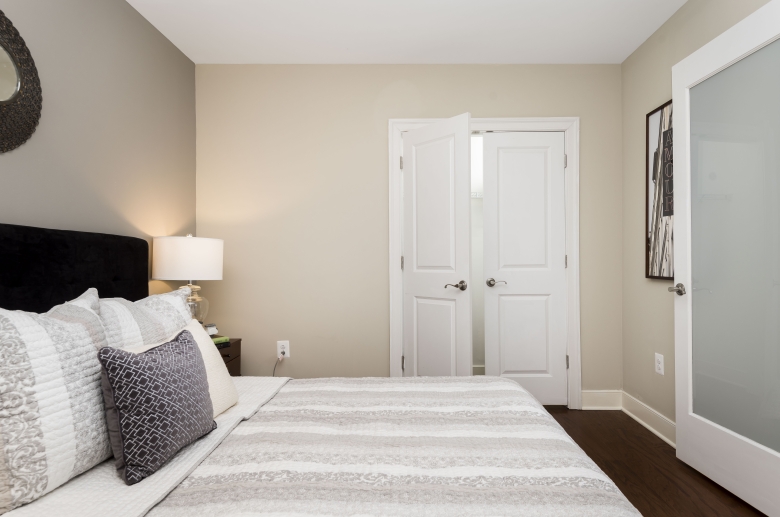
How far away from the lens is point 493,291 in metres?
3.31

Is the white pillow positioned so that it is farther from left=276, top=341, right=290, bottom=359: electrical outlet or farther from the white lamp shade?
left=276, top=341, right=290, bottom=359: electrical outlet

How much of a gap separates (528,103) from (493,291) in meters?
1.45

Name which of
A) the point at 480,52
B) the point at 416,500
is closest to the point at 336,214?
the point at 480,52

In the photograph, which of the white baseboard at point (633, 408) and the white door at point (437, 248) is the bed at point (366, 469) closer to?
the white door at point (437, 248)

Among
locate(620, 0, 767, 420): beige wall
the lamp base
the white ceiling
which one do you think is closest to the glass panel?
locate(620, 0, 767, 420): beige wall

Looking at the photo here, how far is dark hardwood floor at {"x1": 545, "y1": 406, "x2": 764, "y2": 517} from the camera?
6.31 feet

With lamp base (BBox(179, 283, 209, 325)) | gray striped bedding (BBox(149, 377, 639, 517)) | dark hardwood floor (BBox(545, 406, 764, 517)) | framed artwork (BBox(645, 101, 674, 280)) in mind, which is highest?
framed artwork (BBox(645, 101, 674, 280))

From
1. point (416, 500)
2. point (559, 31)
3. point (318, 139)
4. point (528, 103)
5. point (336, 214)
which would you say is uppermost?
point (559, 31)

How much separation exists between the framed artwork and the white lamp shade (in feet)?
9.35

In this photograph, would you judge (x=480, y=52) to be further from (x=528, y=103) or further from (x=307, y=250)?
(x=307, y=250)

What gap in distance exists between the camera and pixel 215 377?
1532 mm

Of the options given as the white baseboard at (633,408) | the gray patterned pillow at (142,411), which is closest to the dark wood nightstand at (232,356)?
the gray patterned pillow at (142,411)

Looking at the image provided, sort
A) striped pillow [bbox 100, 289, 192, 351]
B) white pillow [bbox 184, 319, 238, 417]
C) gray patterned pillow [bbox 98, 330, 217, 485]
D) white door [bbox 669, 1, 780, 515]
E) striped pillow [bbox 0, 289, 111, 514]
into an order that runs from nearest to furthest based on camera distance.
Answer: striped pillow [bbox 0, 289, 111, 514]
gray patterned pillow [bbox 98, 330, 217, 485]
striped pillow [bbox 100, 289, 192, 351]
white pillow [bbox 184, 319, 238, 417]
white door [bbox 669, 1, 780, 515]

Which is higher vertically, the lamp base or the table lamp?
the table lamp
